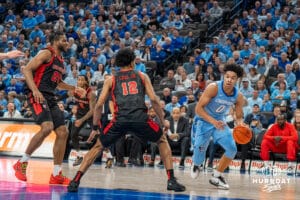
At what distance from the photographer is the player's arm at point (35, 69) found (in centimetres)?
1063

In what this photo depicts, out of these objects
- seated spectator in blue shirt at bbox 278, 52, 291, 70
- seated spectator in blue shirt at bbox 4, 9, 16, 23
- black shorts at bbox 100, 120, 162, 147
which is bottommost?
black shorts at bbox 100, 120, 162, 147

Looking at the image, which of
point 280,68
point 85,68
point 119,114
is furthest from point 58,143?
point 85,68

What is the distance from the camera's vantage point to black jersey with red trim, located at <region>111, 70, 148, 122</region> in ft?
33.2

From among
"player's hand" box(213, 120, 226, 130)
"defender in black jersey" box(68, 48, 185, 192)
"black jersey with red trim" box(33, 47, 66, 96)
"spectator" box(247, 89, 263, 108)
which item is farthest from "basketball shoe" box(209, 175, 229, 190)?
"spectator" box(247, 89, 263, 108)

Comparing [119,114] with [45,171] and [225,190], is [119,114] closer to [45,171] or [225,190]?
[225,190]

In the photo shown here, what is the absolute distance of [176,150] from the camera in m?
18.5

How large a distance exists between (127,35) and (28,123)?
6.62 meters

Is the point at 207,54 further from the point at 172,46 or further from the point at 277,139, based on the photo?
the point at 277,139

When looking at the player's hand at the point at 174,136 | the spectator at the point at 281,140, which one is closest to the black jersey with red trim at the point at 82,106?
the player's hand at the point at 174,136

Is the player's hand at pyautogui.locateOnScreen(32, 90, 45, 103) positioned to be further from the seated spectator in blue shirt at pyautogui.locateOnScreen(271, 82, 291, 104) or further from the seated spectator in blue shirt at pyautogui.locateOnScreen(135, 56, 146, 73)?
the seated spectator in blue shirt at pyautogui.locateOnScreen(135, 56, 146, 73)

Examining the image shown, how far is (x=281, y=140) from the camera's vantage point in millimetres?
16797

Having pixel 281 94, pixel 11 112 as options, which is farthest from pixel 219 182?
pixel 11 112

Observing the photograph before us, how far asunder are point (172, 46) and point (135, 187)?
13.5 metres

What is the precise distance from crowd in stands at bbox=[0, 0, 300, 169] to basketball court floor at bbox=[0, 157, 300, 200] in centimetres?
414
